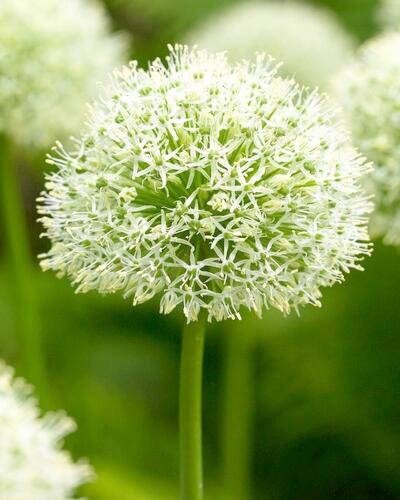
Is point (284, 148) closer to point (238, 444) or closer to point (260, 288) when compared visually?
point (260, 288)

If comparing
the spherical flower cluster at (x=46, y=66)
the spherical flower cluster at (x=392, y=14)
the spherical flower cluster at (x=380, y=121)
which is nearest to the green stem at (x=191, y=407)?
the spherical flower cluster at (x=380, y=121)

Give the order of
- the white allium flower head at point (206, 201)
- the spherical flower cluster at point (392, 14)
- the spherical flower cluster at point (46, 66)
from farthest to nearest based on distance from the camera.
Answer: the spherical flower cluster at point (392, 14) < the spherical flower cluster at point (46, 66) < the white allium flower head at point (206, 201)

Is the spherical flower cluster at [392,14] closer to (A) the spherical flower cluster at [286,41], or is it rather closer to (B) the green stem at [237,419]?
(A) the spherical flower cluster at [286,41]

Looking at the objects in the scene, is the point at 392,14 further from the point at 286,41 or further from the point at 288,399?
the point at 288,399

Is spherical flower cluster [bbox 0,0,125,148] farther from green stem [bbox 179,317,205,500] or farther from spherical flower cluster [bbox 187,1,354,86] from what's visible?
green stem [bbox 179,317,205,500]

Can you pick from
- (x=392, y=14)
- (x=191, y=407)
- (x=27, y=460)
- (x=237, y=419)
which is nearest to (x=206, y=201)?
(x=191, y=407)

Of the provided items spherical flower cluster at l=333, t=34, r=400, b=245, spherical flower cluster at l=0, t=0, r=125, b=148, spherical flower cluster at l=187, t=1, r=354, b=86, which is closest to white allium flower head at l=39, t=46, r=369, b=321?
spherical flower cluster at l=333, t=34, r=400, b=245

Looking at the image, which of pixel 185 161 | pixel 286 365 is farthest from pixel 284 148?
pixel 286 365
